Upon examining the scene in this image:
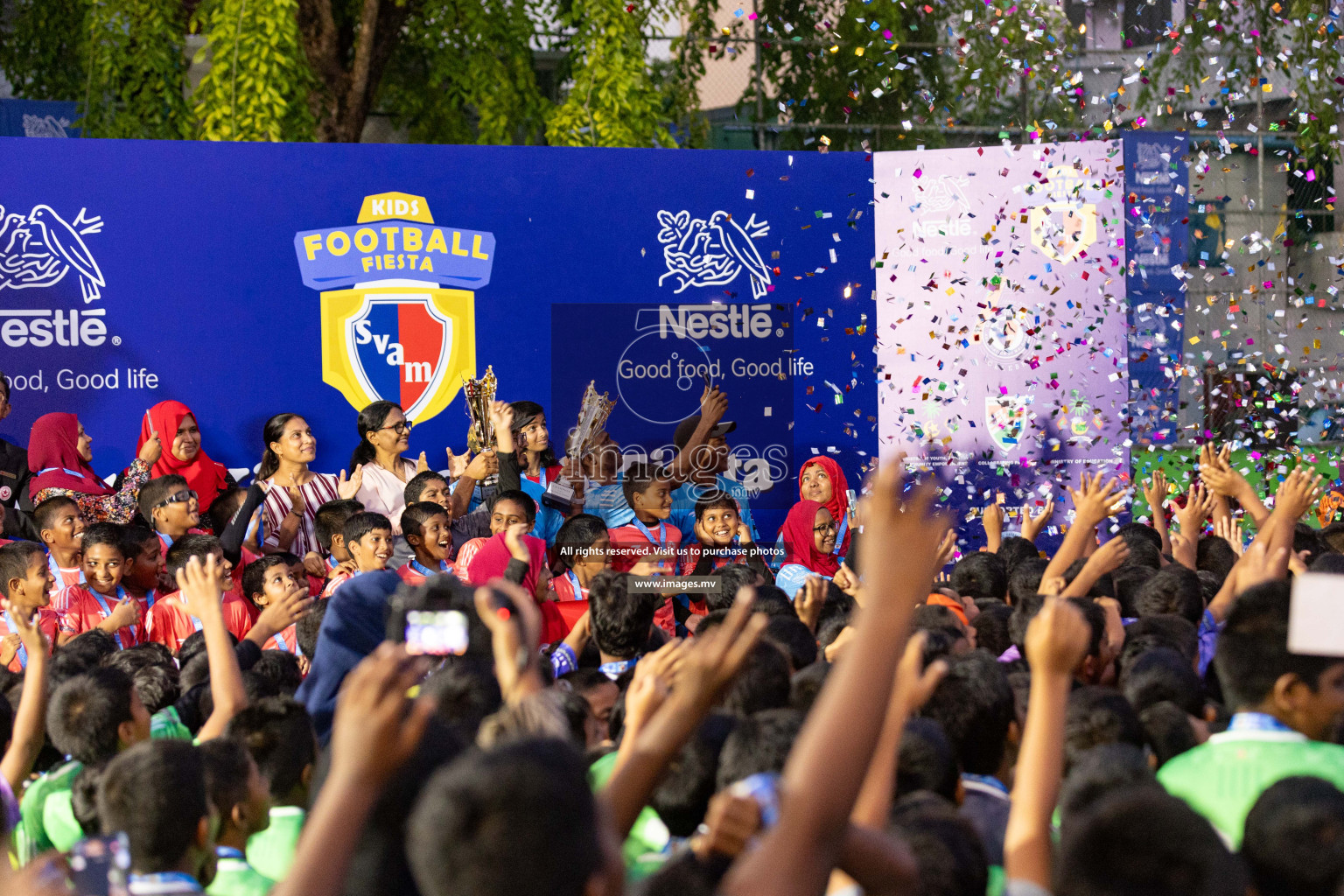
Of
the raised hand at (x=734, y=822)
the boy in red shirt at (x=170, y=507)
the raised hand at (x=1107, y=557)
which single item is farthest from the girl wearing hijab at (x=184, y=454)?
the raised hand at (x=734, y=822)

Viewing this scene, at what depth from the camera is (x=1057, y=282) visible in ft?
28.7

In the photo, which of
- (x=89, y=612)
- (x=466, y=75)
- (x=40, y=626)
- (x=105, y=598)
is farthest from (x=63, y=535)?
(x=466, y=75)

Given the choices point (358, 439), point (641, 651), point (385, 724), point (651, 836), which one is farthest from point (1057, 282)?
point (385, 724)

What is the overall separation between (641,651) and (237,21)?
302 inches

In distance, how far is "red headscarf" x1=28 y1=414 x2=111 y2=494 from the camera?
7.29 meters

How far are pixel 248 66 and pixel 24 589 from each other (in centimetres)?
601

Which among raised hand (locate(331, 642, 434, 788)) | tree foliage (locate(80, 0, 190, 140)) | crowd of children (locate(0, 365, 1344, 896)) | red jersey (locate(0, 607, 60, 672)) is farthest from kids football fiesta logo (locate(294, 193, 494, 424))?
raised hand (locate(331, 642, 434, 788))

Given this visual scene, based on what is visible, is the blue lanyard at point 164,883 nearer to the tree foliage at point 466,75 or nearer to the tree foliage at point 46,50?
the tree foliage at point 466,75

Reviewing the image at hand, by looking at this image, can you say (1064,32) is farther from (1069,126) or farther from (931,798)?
(931,798)

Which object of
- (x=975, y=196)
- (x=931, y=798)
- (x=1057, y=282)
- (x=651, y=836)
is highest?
(x=975, y=196)

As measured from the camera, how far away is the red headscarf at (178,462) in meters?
7.63

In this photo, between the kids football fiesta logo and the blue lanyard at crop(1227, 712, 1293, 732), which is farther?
the kids football fiesta logo

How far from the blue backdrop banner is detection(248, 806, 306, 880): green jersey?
18.5 feet

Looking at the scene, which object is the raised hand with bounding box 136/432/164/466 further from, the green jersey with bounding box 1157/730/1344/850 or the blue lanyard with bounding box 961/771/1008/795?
the green jersey with bounding box 1157/730/1344/850
